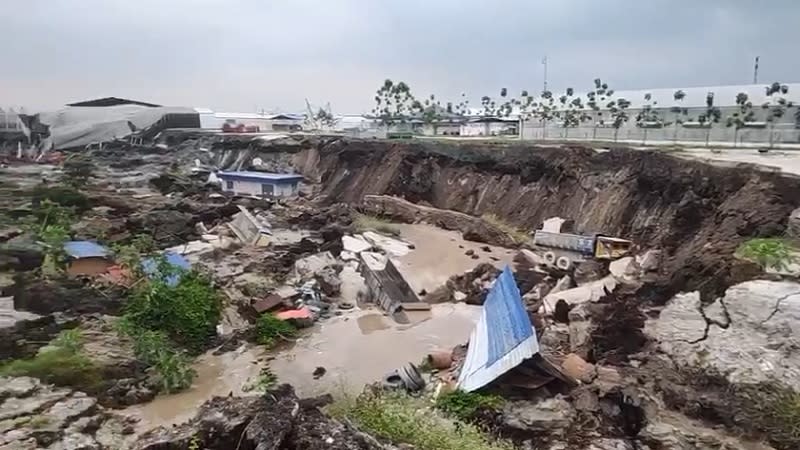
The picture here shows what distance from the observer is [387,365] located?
14156mm

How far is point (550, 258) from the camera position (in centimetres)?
2275

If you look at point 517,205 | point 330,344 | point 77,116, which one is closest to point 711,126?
point 517,205

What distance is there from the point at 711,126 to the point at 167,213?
3069 cm

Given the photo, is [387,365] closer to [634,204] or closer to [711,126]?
[634,204]

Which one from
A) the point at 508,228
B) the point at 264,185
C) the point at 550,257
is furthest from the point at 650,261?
the point at 264,185

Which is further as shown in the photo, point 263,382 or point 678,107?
point 678,107

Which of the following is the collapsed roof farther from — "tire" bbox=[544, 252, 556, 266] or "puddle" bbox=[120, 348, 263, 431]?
"puddle" bbox=[120, 348, 263, 431]

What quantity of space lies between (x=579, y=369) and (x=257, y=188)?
3297 cm

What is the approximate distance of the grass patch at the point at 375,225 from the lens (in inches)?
1154

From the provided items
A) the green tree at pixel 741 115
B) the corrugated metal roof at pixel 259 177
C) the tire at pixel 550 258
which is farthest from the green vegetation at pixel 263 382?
the green tree at pixel 741 115

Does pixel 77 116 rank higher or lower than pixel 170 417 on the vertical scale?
higher

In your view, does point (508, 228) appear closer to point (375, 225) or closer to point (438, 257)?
point (438, 257)

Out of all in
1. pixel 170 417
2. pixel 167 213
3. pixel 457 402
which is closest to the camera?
pixel 457 402

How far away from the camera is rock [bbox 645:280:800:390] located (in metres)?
9.88
